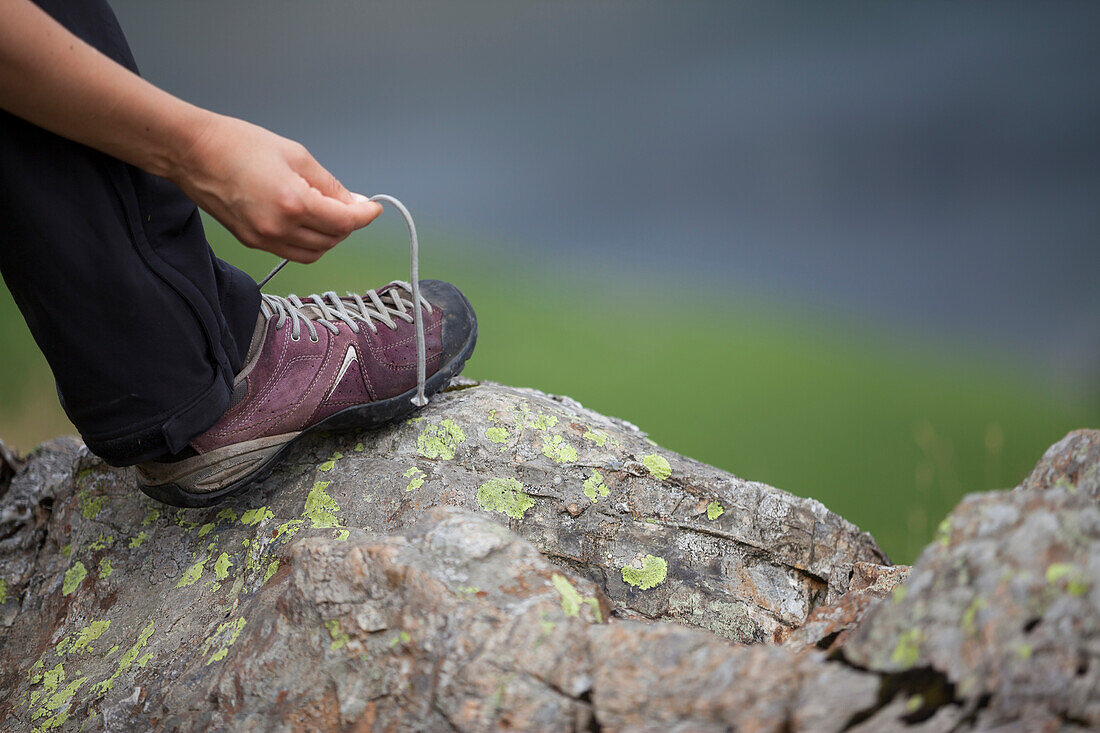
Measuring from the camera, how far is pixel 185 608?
174 cm

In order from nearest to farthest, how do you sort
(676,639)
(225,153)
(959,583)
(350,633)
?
(959,583), (676,639), (350,633), (225,153)

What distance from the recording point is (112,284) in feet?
4.74

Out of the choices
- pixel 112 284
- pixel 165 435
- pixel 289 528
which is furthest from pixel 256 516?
pixel 112 284

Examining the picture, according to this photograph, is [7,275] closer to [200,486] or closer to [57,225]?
[57,225]

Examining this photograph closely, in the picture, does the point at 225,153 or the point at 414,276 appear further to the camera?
the point at 414,276

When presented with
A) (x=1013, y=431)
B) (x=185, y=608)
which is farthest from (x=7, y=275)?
(x=1013, y=431)

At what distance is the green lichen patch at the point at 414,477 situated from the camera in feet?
6.22

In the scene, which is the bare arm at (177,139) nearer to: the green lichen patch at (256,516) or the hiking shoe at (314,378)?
the hiking shoe at (314,378)

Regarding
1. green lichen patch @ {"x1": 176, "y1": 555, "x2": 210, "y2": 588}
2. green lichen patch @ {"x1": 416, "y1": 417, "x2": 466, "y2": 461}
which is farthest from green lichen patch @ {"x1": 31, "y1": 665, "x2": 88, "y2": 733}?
green lichen patch @ {"x1": 416, "y1": 417, "x2": 466, "y2": 461}

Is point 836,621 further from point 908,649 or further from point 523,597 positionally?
point 523,597

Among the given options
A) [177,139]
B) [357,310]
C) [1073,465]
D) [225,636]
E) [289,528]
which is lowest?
[225,636]

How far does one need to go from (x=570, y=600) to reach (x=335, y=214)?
895 mm

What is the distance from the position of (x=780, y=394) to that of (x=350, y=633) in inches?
213

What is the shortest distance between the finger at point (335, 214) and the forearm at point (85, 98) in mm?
239
